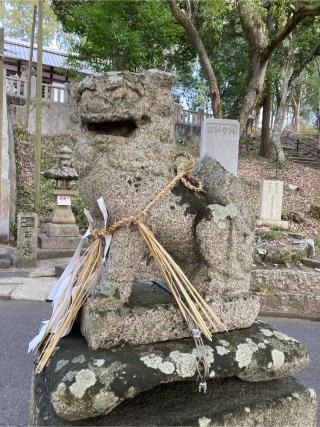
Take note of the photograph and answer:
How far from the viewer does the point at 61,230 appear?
23.4ft

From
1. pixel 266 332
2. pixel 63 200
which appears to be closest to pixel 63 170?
pixel 63 200

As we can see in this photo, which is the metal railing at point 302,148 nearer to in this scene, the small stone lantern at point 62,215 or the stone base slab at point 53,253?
the small stone lantern at point 62,215

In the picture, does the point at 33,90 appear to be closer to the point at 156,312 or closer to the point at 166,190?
the point at 166,190

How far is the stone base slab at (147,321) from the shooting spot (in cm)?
141

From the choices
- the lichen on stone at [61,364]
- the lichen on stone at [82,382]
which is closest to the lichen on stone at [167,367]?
the lichen on stone at [82,382]

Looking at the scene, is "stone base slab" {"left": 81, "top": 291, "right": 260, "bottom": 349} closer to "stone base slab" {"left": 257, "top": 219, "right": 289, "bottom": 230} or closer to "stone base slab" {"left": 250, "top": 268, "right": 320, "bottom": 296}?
"stone base slab" {"left": 250, "top": 268, "right": 320, "bottom": 296}

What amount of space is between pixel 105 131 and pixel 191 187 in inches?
16.9

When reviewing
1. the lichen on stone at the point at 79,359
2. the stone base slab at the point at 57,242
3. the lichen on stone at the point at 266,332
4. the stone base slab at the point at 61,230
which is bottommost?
the stone base slab at the point at 57,242

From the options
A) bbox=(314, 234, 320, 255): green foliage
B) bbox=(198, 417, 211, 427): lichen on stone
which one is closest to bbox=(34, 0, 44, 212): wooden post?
bbox=(314, 234, 320, 255): green foliage

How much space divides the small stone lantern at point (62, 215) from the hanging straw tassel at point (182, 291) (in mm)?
5724

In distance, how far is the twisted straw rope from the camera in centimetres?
147

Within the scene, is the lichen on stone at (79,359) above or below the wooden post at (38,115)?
below

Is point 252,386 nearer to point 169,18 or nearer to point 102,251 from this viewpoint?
point 102,251

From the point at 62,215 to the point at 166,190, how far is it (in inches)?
236
